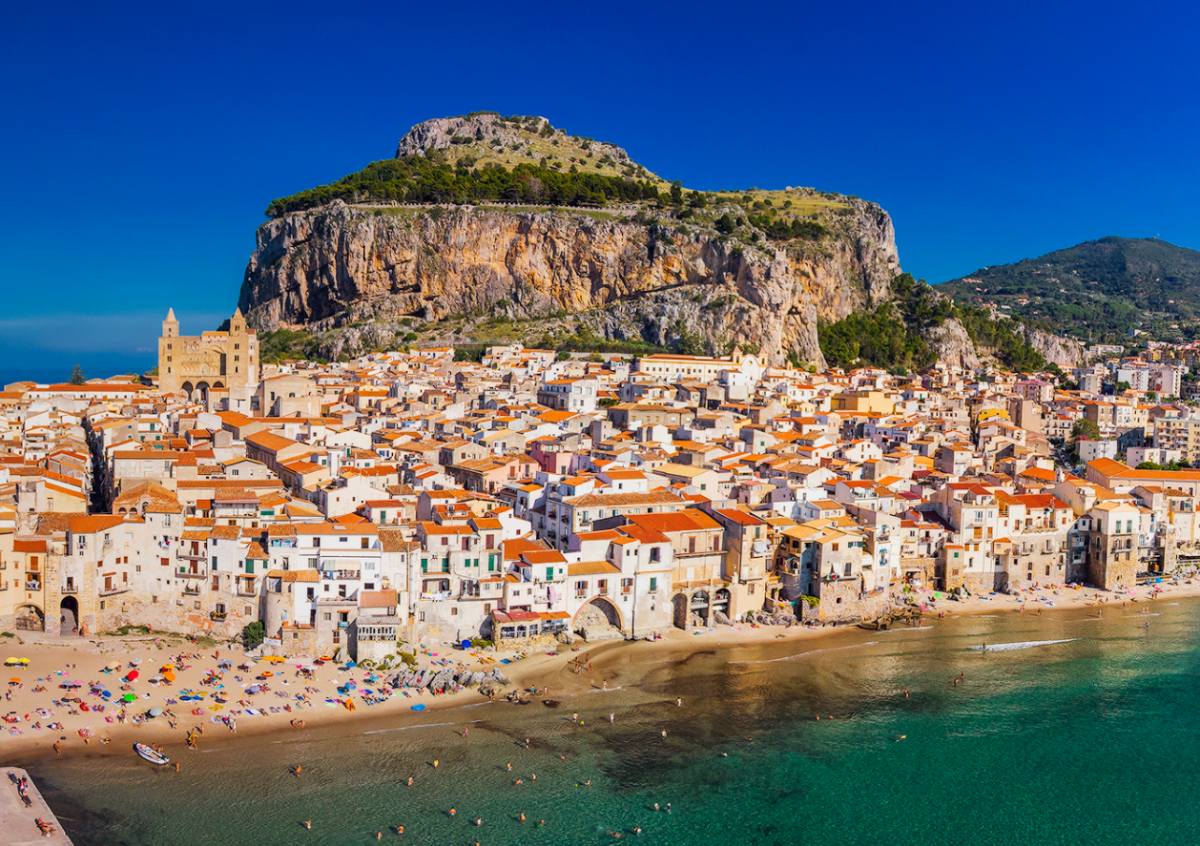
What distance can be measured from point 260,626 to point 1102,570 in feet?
123

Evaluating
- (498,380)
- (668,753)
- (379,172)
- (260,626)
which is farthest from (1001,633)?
(379,172)

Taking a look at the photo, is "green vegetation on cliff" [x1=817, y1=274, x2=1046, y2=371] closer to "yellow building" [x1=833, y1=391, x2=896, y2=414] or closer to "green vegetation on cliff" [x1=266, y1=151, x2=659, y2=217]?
"green vegetation on cliff" [x1=266, y1=151, x2=659, y2=217]

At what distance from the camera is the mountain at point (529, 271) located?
106188 mm

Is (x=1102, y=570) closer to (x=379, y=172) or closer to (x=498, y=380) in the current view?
(x=498, y=380)

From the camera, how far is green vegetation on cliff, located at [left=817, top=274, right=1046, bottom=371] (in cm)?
11994

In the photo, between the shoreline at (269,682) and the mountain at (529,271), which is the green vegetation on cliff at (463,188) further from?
the shoreline at (269,682)

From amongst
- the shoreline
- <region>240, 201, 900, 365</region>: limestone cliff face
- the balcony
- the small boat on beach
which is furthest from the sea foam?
<region>240, 201, 900, 365</region>: limestone cliff face

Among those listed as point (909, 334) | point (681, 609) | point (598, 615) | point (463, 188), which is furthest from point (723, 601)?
point (909, 334)

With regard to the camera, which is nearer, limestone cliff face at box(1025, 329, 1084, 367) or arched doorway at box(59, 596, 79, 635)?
arched doorway at box(59, 596, 79, 635)

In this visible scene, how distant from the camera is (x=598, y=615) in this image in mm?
35812

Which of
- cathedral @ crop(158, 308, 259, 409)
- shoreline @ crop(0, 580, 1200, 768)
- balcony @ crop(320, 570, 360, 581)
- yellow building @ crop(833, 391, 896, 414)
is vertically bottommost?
shoreline @ crop(0, 580, 1200, 768)

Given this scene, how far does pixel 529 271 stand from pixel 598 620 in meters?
81.6

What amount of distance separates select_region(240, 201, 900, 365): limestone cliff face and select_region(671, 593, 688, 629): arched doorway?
6996 cm

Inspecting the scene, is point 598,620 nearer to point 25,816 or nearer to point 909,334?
point 25,816
